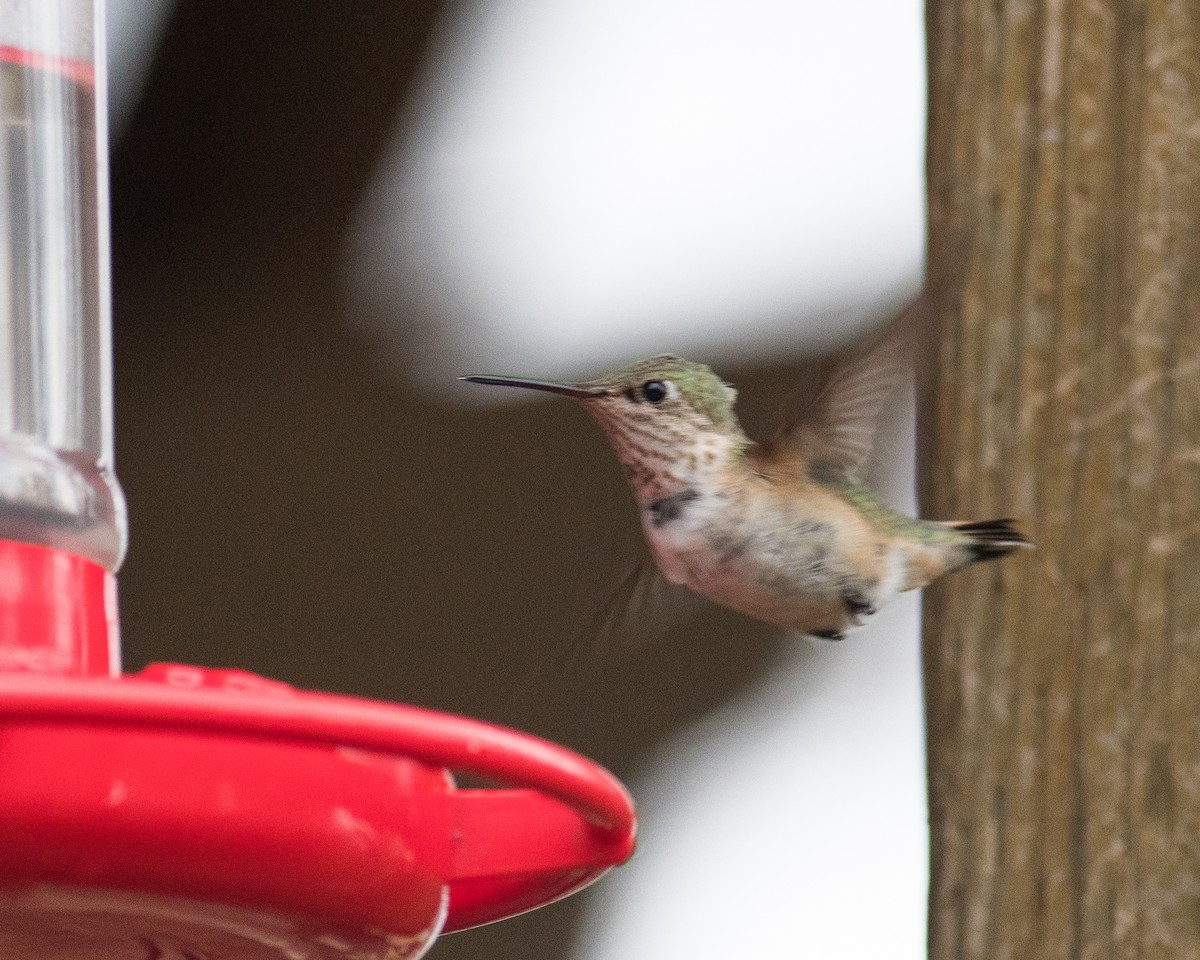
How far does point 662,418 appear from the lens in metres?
2.56

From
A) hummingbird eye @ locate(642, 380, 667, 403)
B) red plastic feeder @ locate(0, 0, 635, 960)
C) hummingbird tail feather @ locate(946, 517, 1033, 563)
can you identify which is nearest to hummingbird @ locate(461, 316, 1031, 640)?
hummingbird eye @ locate(642, 380, 667, 403)

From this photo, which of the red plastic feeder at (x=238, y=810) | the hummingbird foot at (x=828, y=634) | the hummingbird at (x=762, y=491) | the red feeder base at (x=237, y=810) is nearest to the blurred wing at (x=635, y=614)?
the hummingbird at (x=762, y=491)

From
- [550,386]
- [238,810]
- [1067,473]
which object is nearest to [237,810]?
[238,810]

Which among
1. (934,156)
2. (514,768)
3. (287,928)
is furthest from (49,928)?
(934,156)

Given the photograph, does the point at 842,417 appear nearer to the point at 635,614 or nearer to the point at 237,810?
the point at 635,614

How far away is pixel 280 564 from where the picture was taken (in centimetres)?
275

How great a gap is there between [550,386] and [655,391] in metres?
0.26

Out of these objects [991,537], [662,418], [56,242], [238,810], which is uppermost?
[56,242]

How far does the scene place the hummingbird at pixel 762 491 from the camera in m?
2.35

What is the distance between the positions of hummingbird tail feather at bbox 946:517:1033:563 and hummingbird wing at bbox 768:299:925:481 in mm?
810

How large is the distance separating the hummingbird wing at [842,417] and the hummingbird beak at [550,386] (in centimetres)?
29

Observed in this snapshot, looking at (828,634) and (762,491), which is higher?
(762,491)

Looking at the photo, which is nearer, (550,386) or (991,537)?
(991,537)

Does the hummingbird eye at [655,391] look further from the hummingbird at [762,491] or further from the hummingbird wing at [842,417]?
the hummingbird wing at [842,417]
